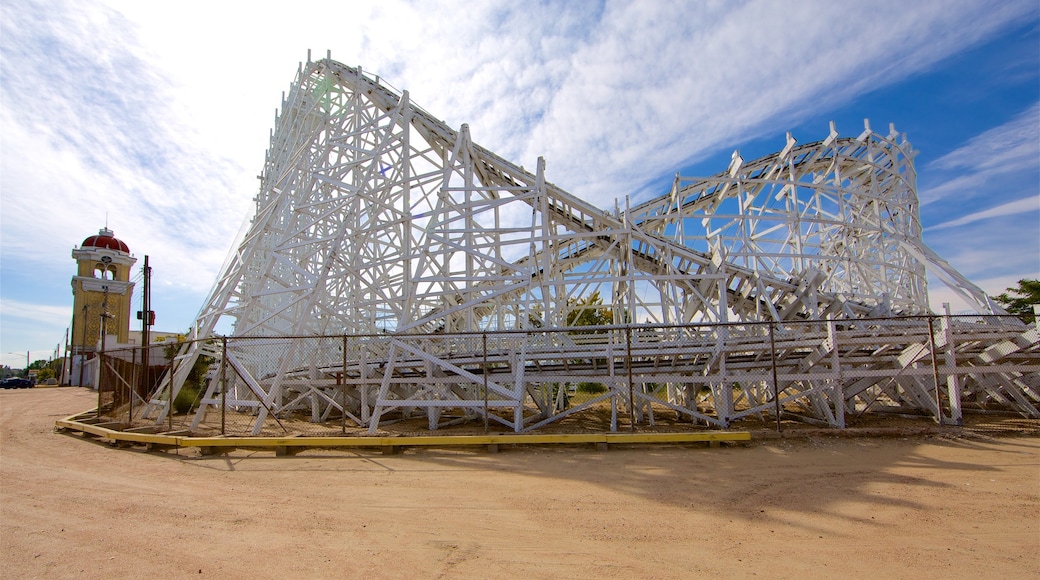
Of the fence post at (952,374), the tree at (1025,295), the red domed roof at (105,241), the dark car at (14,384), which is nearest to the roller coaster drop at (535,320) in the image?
the fence post at (952,374)

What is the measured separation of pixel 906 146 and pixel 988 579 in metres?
25.3

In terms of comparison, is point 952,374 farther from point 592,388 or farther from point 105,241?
point 105,241

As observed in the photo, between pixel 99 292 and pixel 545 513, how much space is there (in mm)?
60805

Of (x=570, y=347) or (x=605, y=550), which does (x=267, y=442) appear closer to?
(x=570, y=347)

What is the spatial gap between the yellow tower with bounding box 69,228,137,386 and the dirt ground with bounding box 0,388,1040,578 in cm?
5050

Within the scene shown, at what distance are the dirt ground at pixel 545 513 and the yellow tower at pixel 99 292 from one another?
50.5 meters

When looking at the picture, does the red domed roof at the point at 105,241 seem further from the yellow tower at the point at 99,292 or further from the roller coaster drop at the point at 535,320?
the roller coaster drop at the point at 535,320

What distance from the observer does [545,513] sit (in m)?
5.94

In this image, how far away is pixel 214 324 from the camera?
575 inches

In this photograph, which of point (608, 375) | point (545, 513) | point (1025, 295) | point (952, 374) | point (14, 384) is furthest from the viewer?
point (14, 384)

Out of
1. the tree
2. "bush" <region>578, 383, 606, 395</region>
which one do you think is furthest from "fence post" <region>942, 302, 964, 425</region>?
the tree

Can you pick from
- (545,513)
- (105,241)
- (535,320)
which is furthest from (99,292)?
(545,513)

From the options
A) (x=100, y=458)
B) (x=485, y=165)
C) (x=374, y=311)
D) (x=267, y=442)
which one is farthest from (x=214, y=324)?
(x=485, y=165)

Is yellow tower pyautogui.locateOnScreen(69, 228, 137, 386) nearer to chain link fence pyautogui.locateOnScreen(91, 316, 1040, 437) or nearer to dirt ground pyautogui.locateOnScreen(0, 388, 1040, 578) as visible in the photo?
chain link fence pyautogui.locateOnScreen(91, 316, 1040, 437)
